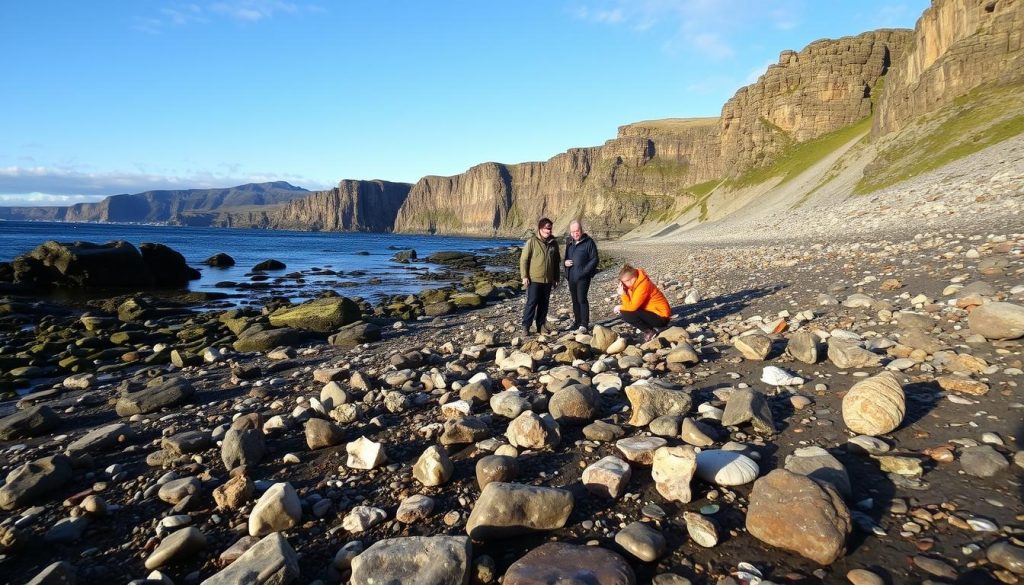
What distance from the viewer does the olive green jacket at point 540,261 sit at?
934cm

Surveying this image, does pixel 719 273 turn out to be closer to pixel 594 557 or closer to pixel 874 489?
pixel 874 489

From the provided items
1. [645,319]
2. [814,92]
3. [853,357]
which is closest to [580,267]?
[645,319]

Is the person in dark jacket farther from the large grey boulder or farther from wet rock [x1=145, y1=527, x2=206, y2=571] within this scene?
wet rock [x1=145, y1=527, x2=206, y2=571]

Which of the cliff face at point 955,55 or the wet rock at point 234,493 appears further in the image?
the cliff face at point 955,55

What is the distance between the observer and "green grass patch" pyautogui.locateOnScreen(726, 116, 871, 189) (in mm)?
78556

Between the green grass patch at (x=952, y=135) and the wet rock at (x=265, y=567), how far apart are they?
40899 millimetres

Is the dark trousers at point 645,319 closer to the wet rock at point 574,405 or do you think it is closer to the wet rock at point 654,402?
the wet rock at point 654,402

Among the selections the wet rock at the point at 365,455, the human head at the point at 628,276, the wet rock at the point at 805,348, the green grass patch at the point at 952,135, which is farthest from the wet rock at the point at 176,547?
the green grass patch at the point at 952,135

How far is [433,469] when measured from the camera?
12.3 feet

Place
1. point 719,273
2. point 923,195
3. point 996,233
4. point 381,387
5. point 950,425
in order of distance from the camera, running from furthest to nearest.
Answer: point 923,195 < point 719,273 < point 996,233 < point 381,387 < point 950,425

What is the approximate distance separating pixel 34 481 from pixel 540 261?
7399 millimetres

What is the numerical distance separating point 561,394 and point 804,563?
8.43 feet

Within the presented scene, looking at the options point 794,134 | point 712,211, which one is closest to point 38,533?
point 712,211

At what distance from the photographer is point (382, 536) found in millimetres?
3215
